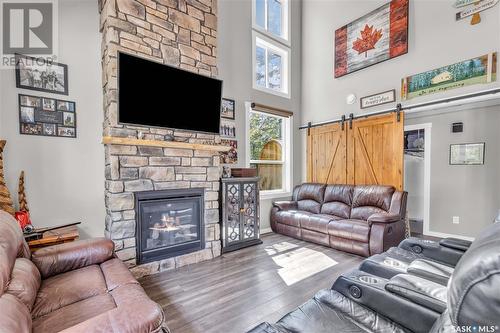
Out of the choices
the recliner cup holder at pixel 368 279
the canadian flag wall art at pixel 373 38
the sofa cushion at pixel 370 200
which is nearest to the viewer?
the recliner cup holder at pixel 368 279

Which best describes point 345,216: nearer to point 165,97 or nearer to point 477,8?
point 165,97

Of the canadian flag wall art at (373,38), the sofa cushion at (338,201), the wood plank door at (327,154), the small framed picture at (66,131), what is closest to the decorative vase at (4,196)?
the small framed picture at (66,131)

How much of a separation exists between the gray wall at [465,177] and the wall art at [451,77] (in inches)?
26.2

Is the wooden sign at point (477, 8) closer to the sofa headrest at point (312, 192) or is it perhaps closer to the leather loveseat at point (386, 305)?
the sofa headrest at point (312, 192)

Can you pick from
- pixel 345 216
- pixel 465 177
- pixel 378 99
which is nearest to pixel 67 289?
pixel 345 216

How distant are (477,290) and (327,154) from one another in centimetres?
453

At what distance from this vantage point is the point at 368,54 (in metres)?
4.49

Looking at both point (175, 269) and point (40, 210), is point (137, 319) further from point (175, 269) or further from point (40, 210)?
point (40, 210)

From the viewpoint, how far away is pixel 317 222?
3865 millimetres

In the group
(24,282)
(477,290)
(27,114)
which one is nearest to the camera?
(477,290)

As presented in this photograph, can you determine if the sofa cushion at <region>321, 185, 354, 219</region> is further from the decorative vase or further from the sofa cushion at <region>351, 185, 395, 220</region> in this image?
the decorative vase

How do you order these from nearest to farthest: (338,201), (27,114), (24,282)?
(24,282) < (27,114) < (338,201)

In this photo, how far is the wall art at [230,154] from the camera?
4.11 m

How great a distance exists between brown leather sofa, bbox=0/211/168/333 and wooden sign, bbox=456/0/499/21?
16.8ft
